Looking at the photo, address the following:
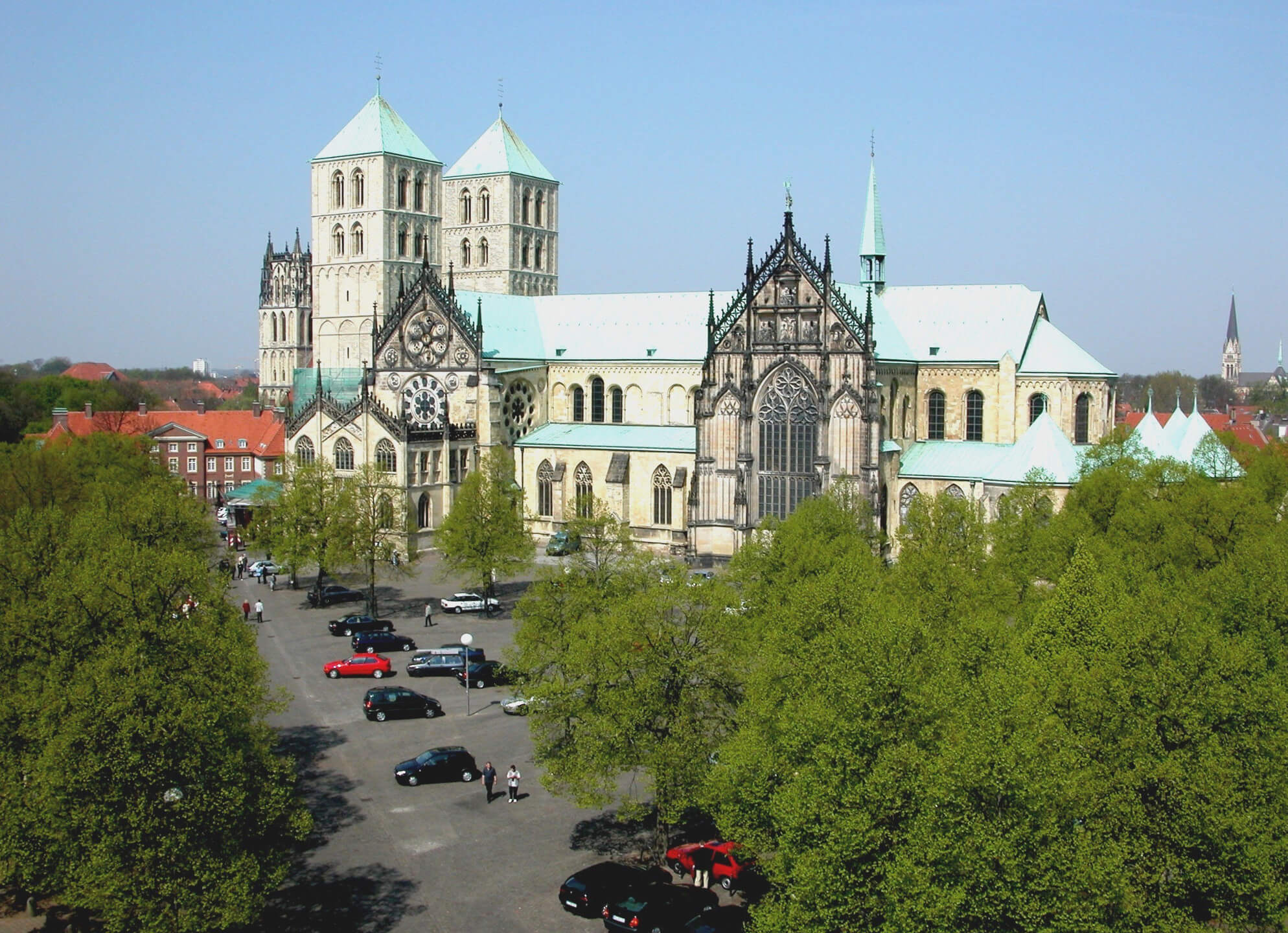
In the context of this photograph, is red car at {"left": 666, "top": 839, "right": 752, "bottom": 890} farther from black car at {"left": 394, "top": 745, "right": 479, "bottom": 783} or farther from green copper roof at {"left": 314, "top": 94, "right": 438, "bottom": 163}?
green copper roof at {"left": 314, "top": 94, "right": 438, "bottom": 163}

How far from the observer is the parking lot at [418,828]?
2953 centimetres

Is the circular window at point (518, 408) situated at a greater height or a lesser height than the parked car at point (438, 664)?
greater

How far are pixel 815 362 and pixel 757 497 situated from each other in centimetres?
815

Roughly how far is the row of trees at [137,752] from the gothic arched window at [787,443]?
40.2 metres

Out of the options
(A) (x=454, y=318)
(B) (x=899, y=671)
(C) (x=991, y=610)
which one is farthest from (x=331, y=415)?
(B) (x=899, y=671)

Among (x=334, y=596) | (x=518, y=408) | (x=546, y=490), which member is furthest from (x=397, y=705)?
(x=518, y=408)

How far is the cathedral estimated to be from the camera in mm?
67562

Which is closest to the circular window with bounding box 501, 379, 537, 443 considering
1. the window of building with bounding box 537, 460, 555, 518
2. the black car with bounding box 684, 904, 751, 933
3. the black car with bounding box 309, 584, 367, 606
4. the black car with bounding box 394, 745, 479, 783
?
the window of building with bounding box 537, 460, 555, 518

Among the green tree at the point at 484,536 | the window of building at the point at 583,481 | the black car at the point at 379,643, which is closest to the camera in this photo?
the black car at the point at 379,643

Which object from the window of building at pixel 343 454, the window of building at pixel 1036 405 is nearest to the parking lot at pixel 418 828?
the window of building at pixel 343 454

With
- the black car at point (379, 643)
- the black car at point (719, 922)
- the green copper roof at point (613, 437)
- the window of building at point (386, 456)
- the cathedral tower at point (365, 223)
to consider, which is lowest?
the black car at point (719, 922)

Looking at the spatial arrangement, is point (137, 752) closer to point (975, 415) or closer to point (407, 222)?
point (975, 415)

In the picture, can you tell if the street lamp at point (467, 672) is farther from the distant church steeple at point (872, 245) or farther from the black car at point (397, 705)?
the distant church steeple at point (872, 245)

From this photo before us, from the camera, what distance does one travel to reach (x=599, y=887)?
2958cm
